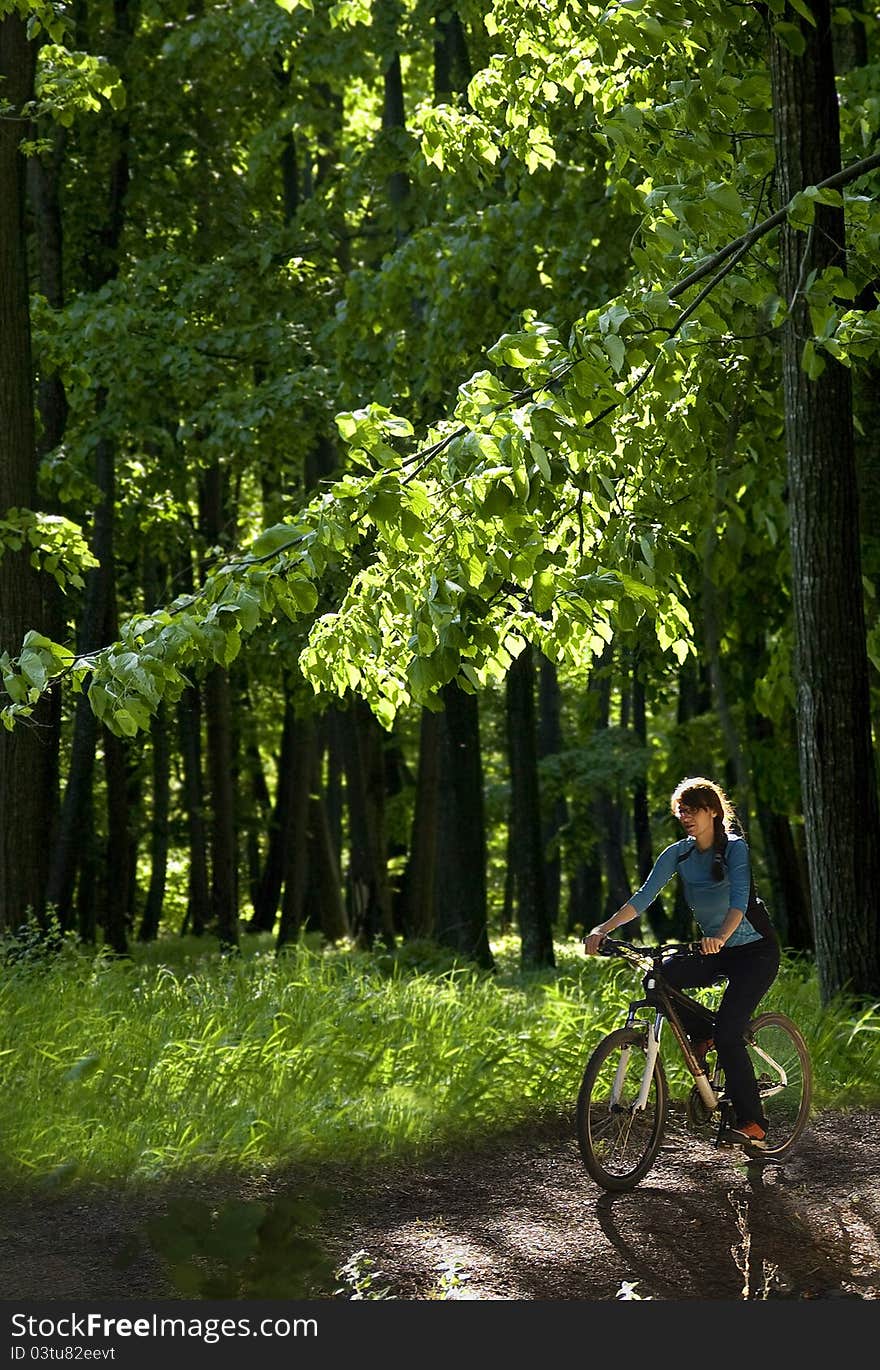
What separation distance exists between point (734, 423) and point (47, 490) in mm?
8694

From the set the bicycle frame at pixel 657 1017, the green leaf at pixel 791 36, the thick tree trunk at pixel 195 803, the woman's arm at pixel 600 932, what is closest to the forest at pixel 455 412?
the green leaf at pixel 791 36

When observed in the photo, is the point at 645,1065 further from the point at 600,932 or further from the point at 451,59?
the point at 451,59

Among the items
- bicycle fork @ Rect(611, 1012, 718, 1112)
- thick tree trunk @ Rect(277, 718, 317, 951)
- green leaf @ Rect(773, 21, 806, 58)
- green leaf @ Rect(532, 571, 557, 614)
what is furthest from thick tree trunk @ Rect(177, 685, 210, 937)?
green leaf @ Rect(532, 571, 557, 614)

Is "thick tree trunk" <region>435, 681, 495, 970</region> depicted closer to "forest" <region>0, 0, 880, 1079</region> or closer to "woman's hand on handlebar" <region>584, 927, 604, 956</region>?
"forest" <region>0, 0, 880, 1079</region>

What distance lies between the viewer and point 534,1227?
6312mm

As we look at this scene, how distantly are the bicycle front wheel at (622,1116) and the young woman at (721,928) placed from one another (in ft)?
1.25

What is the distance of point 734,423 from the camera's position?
8555 mm

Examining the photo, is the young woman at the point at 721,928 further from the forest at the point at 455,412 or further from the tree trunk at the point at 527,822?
the tree trunk at the point at 527,822

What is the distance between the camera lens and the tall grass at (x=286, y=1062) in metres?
7.07

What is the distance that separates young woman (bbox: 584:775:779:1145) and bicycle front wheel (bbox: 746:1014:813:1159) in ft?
0.87

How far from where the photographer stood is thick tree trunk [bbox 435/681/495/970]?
14.7 metres

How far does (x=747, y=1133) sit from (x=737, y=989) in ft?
2.17

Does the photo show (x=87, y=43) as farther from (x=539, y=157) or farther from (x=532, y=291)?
(x=539, y=157)

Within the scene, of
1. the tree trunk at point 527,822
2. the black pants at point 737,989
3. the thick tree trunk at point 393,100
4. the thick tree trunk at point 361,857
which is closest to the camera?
the black pants at point 737,989
